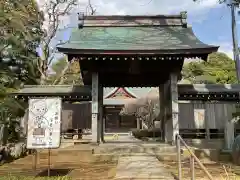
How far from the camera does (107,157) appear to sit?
32.2ft

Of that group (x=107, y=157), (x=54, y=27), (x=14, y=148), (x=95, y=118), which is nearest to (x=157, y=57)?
(x=95, y=118)

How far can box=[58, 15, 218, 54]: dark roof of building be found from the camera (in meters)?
10.5

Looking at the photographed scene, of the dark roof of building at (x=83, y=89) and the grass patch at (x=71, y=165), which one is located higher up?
the dark roof of building at (x=83, y=89)

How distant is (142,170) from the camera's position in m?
7.07

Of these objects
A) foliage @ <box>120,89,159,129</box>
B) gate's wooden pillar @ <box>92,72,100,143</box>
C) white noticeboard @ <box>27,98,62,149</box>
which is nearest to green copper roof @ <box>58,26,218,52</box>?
gate's wooden pillar @ <box>92,72,100,143</box>

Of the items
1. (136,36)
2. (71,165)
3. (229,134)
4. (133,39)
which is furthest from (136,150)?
(136,36)

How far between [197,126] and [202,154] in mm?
2559

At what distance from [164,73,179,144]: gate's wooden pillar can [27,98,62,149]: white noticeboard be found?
5.20m

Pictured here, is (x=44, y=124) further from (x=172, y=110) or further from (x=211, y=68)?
(x=211, y=68)

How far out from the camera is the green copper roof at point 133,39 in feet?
35.6

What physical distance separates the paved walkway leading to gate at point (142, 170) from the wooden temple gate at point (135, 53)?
2.73 metres

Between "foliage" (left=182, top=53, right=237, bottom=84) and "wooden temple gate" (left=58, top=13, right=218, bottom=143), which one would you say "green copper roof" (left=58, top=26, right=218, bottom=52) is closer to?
"wooden temple gate" (left=58, top=13, right=218, bottom=143)

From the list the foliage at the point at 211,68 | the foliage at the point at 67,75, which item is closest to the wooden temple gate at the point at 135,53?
the foliage at the point at 67,75

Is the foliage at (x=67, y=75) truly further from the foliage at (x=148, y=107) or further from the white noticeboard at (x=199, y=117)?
the white noticeboard at (x=199, y=117)
